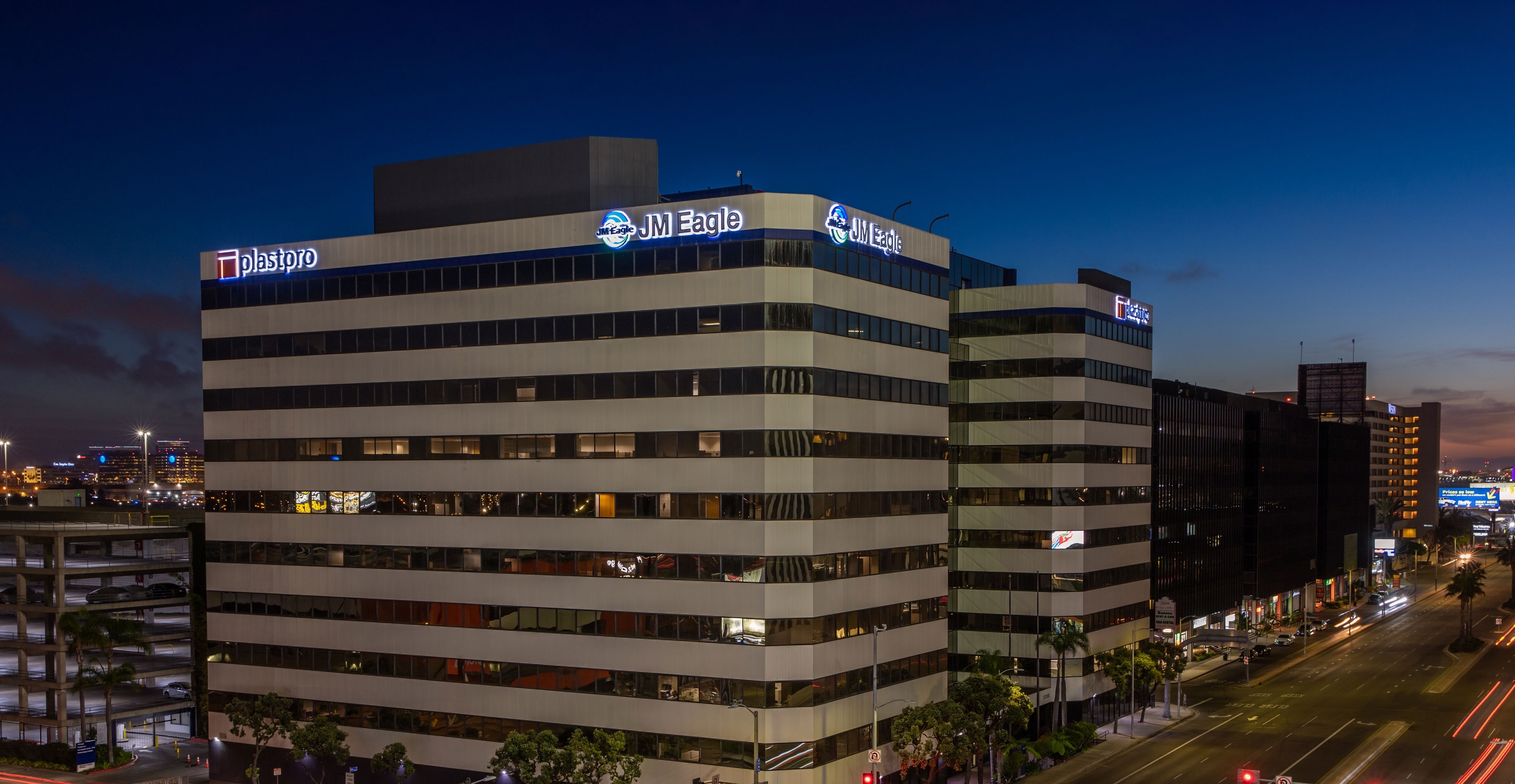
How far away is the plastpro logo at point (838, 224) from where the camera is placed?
67.5m

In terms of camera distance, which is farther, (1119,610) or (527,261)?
(1119,610)

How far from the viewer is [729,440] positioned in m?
66.1

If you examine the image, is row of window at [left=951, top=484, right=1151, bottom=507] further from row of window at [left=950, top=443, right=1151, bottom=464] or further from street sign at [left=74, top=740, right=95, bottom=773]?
street sign at [left=74, top=740, right=95, bottom=773]

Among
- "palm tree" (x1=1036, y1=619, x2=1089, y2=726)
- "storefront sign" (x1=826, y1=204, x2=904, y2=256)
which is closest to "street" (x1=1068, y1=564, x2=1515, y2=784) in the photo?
"palm tree" (x1=1036, y1=619, x2=1089, y2=726)

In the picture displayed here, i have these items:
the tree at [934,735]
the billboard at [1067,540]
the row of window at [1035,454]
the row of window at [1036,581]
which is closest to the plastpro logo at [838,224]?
the tree at [934,735]

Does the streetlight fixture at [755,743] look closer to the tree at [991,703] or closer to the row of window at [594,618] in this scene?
the row of window at [594,618]

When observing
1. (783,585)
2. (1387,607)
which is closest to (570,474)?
(783,585)

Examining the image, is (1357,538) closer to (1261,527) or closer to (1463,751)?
(1261,527)

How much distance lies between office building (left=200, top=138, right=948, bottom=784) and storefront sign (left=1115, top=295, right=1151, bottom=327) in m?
25.7

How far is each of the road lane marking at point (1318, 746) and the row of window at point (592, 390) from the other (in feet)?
116

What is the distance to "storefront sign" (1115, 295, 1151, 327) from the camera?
319ft

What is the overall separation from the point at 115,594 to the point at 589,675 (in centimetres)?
4767

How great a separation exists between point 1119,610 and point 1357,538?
119606mm

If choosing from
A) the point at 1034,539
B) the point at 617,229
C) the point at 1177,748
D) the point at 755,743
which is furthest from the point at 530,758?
the point at 1177,748
